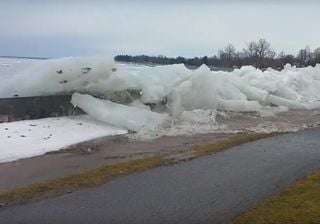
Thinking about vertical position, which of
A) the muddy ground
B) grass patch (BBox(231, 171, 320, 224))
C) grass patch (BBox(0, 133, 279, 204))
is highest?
grass patch (BBox(231, 171, 320, 224))

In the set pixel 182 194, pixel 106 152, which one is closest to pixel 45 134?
pixel 106 152

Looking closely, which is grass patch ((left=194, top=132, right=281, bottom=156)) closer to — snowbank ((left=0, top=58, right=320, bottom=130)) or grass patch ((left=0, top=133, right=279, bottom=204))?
grass patch ((left=0, top=133, right=279, bottom=204))

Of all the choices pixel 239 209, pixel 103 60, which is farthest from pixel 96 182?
pixel 103 60

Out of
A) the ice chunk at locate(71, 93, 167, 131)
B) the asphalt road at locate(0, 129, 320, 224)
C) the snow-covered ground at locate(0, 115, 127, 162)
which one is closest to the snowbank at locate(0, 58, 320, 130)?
the ice chunk at locate(71, 93, 167, 131)

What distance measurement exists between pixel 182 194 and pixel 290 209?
154cm

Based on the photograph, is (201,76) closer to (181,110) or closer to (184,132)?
(181,110)

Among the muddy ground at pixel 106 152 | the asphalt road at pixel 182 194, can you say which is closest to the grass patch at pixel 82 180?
the asphalt road at pixel 182 194

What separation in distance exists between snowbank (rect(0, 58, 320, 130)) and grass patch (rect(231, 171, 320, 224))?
8475 millimetres

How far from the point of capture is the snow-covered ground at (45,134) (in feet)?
36.2

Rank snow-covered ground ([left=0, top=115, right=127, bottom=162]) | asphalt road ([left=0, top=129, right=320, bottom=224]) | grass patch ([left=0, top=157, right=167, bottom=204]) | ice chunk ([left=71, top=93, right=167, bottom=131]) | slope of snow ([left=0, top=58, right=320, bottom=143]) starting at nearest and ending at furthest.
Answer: asphalt road ([left=0, top=129, right=320, bottom=224]) → grass patch ([left=0, top=157, right=167, bottom=204]) → snow-covered ground ([left=0, top=115, right=127, bottom=162]) → ice chunk ([left=71, top=93, right=167, bottom=131]) → slope of snow ([left=0, top=58, right=320, bottom=143])

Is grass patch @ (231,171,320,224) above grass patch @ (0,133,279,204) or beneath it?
above

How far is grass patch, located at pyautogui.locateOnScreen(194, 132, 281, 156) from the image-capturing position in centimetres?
1070

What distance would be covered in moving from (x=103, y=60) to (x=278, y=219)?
41.2 feet

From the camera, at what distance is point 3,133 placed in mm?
12438
